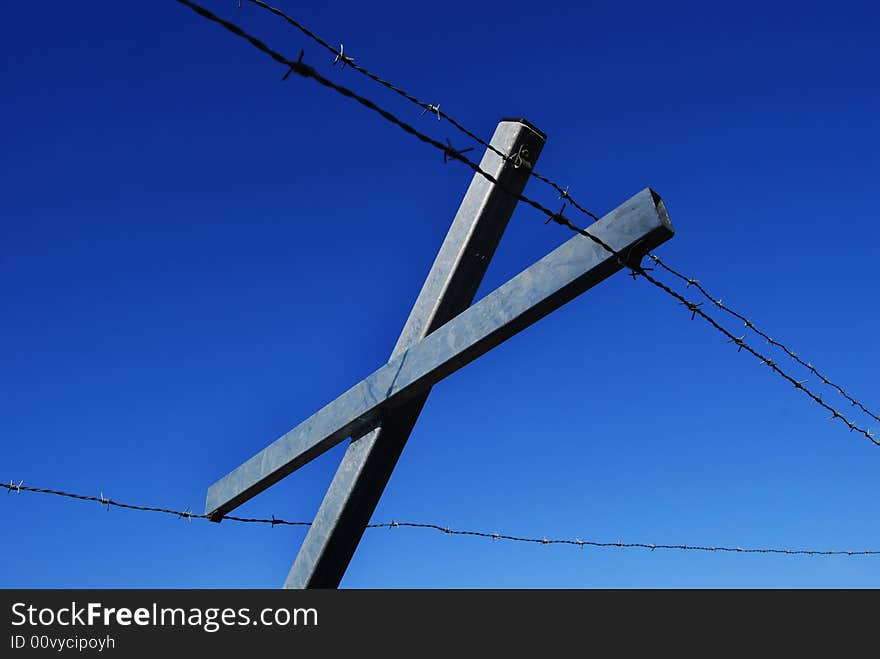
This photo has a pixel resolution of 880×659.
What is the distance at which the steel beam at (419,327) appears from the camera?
3.04 metres

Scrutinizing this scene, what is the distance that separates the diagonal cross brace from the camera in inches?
103

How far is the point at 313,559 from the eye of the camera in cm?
306

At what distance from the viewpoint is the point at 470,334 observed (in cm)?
287

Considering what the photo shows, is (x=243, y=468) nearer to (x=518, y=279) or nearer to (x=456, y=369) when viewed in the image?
(x=456, y=369)

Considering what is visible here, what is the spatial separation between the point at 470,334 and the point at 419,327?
31 centimetres

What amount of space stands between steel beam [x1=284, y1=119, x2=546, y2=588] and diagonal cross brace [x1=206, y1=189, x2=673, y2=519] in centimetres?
10

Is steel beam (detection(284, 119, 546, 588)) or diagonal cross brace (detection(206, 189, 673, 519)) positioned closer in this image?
diagonal cross brace (detection(206, 189, 673, 519))

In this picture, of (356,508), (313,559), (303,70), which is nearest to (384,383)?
(356,508)

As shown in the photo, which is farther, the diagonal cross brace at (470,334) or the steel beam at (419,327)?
the steel beam at (419,327)

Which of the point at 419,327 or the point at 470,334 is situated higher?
the point at 419,327

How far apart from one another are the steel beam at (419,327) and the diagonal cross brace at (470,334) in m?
0.10

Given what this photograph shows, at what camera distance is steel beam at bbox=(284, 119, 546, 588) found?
3041 mm

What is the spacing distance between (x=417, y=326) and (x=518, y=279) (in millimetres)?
509

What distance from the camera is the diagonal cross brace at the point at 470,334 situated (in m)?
2.61
